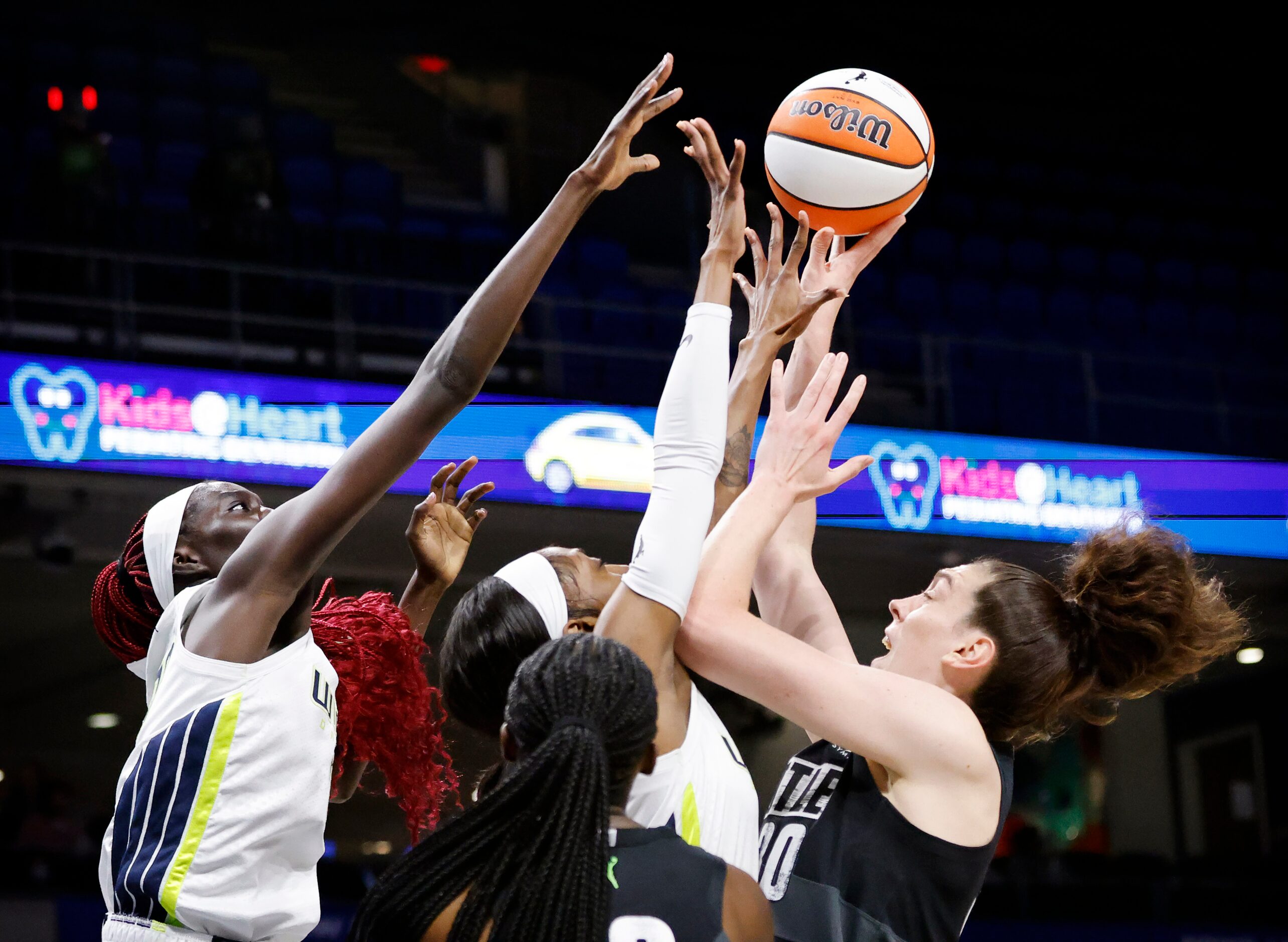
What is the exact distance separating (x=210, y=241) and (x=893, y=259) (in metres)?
5.16

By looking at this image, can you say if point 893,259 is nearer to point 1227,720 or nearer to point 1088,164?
point 1088,164

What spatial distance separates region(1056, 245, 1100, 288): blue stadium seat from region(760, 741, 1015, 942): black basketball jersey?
378 inches

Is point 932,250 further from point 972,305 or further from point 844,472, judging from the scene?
point 844,472

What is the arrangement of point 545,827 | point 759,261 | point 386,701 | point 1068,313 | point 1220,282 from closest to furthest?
point 545,827
point 759,261
point 386,701
point 1068,313
point 1220,282

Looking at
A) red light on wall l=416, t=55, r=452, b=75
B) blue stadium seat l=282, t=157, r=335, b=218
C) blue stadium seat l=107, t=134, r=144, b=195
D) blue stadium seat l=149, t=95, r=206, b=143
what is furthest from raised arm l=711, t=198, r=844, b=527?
red light on wall l=416, t=55, r=452, b=75

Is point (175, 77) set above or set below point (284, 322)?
above

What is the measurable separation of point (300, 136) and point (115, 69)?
138 centimetres

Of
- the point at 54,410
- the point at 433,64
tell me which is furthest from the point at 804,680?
the point at 433,64

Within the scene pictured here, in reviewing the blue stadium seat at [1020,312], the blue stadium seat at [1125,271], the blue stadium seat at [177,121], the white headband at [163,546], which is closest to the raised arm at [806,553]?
the white headband at [163,546]

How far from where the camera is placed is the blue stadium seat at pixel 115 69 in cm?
979

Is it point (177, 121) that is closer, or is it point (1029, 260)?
point (177, 121)

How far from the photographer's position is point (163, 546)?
214 centimetres

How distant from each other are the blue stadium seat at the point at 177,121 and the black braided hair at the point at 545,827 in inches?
356

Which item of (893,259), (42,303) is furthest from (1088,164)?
(42,303)
